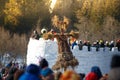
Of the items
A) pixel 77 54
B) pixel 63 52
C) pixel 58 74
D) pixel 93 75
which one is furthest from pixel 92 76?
pixel 77 54

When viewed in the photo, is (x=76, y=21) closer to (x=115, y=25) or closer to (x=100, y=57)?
(x=115, y=25)

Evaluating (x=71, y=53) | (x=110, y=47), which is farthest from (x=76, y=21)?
(x=71, y=53)

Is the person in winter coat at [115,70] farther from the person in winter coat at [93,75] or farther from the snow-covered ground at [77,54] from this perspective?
the snow-covered ground at [77,54]

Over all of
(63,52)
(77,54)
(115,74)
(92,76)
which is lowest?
(77,54)

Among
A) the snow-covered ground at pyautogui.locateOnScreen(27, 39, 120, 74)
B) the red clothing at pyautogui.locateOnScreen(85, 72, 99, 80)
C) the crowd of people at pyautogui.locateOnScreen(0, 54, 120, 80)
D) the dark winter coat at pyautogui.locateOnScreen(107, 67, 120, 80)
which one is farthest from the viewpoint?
the snow-covered ground at pyautogui.locateOnScreen(27, 39, 120, 74)

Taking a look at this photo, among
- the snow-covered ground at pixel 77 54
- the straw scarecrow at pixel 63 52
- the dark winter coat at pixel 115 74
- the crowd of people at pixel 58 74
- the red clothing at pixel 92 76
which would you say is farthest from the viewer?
the snow-covered ground at pixel 77 54

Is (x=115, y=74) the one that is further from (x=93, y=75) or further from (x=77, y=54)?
(x=77, y=54)

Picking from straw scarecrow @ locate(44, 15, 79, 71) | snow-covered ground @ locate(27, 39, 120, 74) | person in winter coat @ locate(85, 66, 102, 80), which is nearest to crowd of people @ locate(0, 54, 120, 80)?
person in winter coat @ locate(85, 66, 102, 80)

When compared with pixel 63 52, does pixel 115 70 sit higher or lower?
higher

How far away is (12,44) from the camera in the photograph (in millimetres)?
43906

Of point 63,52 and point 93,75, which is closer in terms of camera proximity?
point 93,75

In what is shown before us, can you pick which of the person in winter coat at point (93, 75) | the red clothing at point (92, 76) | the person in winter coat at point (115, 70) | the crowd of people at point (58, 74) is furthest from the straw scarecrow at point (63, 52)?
the person in winter coat at point (115, 70)

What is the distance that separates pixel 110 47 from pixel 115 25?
59.1 ft

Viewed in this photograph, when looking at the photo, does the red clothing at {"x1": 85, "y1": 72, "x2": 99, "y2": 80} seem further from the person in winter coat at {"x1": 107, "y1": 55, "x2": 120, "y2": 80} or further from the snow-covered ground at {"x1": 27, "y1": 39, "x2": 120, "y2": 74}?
the snow-covered ground at {"x1": 27, "y1": 39, "x2": 120, "y2": 74}
